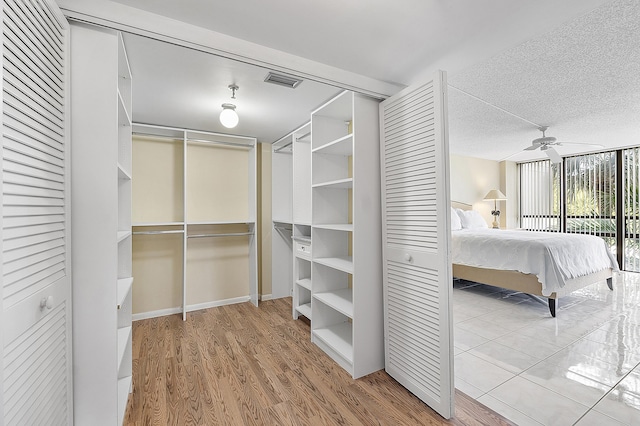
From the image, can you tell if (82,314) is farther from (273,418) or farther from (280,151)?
(280,151)

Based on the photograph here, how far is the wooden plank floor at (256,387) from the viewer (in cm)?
182

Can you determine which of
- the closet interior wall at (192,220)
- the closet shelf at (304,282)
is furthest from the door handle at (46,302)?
the closet shelf at (304,282)

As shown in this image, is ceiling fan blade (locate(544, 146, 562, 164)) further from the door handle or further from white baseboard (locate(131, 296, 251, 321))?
the door handle

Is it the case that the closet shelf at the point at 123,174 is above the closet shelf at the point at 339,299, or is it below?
above

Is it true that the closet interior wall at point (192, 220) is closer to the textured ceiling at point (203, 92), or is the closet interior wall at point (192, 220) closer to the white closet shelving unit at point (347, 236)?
the textured ceiling at point (203, 92)

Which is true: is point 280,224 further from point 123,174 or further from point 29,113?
point 29,113

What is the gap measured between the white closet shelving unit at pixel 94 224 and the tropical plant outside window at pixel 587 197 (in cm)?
797

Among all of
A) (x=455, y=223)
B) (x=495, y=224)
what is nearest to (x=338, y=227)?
(x=455, y=223)

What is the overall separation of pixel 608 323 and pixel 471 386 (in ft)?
7.37

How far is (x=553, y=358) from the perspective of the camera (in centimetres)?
248

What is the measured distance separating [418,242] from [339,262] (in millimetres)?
847

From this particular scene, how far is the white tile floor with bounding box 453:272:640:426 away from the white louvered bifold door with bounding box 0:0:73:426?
2333 millimetres

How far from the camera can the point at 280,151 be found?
168 inches

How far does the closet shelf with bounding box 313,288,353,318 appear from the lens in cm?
243
